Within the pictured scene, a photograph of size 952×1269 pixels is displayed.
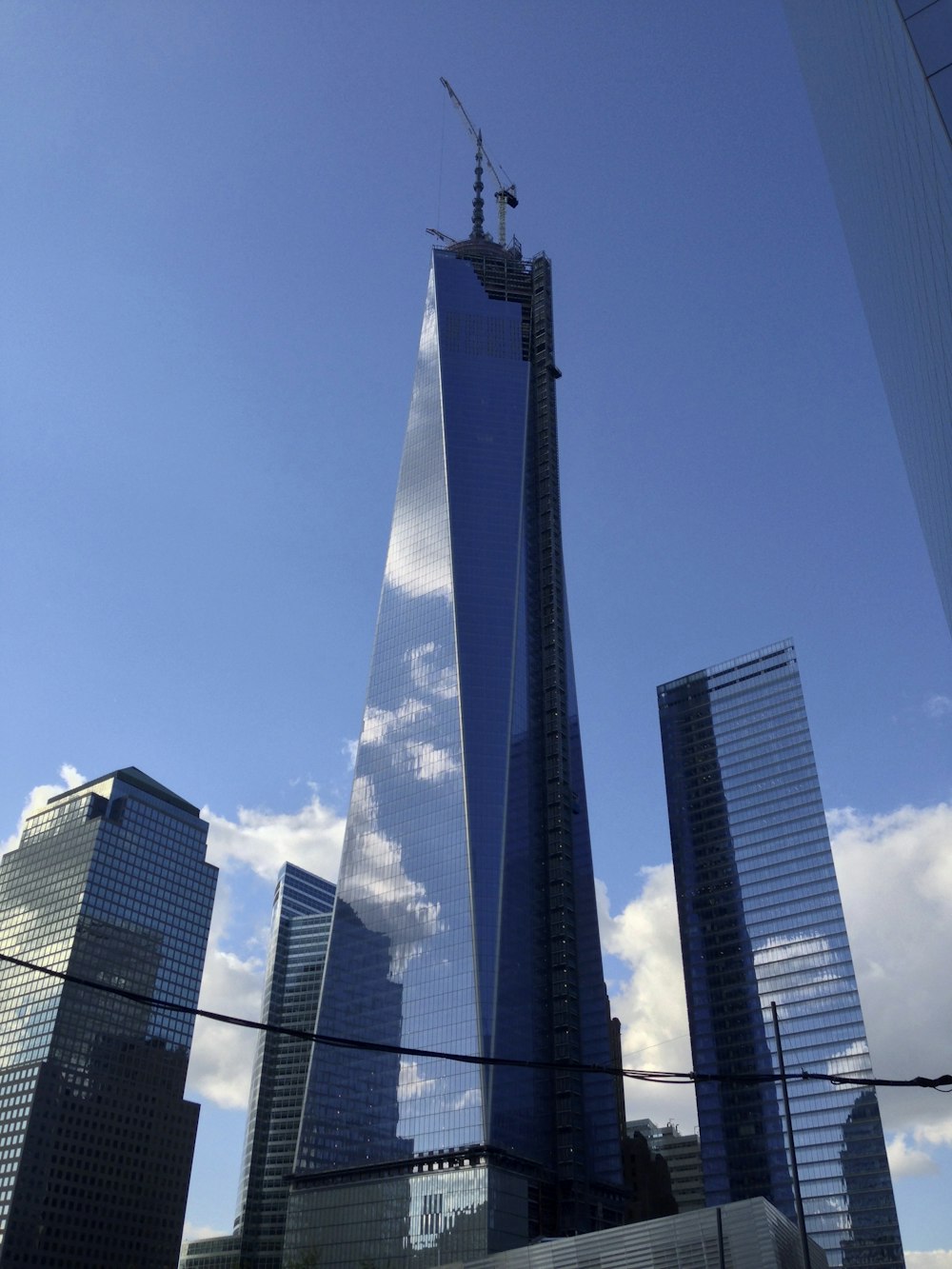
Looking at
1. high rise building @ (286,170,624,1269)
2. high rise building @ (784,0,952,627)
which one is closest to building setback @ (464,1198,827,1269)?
high rise building @ (286,170,624,1269)

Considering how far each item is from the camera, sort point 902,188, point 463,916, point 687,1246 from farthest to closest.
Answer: point 463,916 → point 687,1246 → point 902,188

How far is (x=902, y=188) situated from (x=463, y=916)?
140627 mm

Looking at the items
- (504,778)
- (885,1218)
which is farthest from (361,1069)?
(885,1218)

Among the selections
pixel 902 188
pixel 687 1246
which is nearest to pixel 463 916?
pixel 687 1246

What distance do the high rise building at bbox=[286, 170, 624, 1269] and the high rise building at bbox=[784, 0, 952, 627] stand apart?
115041 millimetres

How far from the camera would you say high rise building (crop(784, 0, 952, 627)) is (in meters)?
14.9

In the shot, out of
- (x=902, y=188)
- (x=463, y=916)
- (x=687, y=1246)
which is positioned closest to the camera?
(x=902, y=188)

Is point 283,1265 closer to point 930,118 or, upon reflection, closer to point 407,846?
point 407,846

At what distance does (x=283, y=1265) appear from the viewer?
147000 mm

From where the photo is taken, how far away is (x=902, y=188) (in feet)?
66.8

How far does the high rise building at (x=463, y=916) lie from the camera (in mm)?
145000

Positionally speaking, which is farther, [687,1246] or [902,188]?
[687,1246]

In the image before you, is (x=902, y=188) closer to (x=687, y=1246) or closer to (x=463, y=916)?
(x=687, y=1246)

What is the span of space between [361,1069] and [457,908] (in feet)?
91.2
